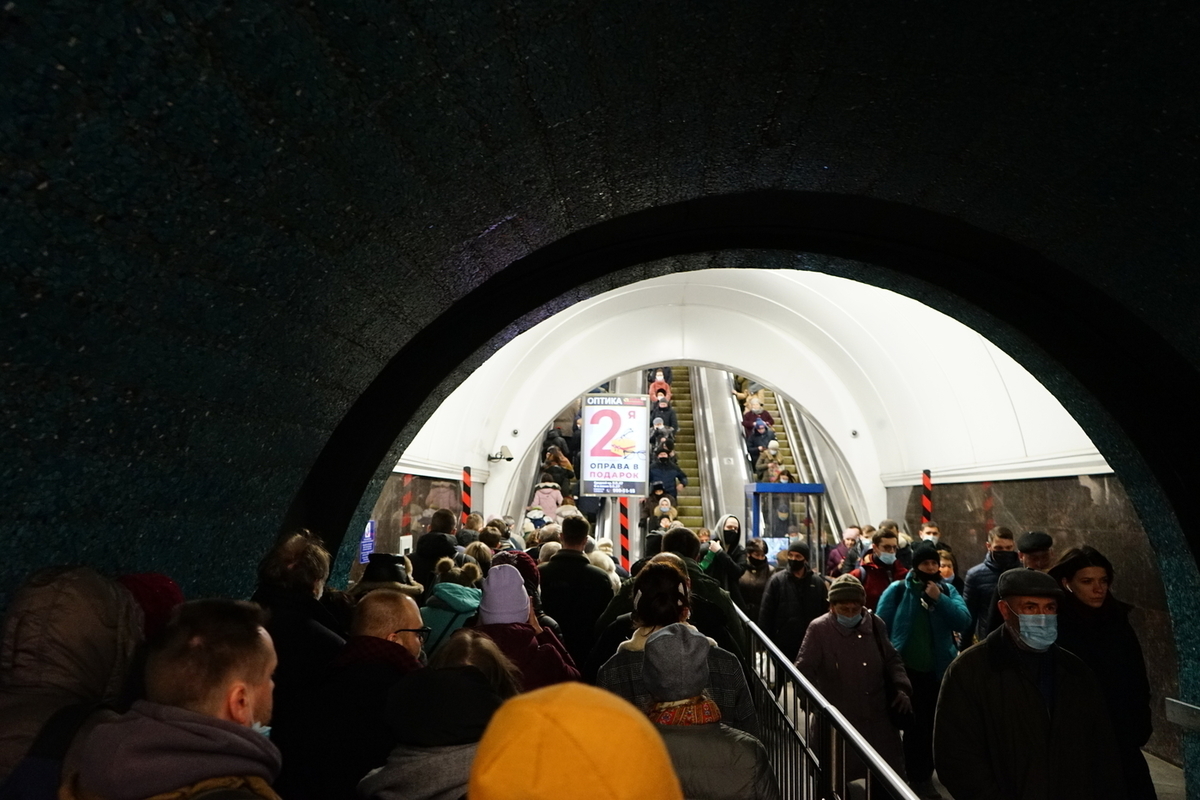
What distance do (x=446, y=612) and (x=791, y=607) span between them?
11.6 ft

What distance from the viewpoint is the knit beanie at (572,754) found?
1.25 m

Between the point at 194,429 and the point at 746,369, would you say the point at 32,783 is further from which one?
the point at 746,369

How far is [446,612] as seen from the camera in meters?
4.43

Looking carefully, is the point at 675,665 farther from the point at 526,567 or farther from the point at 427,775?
the point at 526,567

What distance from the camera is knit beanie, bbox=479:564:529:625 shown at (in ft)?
12.7

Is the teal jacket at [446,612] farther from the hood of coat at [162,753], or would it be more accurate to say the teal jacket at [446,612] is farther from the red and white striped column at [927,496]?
the red and white striped column at [927,496]

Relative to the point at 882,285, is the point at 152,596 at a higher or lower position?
lower

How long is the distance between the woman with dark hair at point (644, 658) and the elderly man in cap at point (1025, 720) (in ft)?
2.33

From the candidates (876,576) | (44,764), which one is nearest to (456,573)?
(44,764)

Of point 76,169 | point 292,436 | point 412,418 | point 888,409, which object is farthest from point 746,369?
point 76,169

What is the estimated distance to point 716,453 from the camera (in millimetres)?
22828

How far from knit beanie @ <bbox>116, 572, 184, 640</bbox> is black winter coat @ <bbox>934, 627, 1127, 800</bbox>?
8.25 ft

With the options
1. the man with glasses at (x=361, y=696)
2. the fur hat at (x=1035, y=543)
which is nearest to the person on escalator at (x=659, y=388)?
the fur hat at (x=1035, y=543)

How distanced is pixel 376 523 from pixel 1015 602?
653 cm
